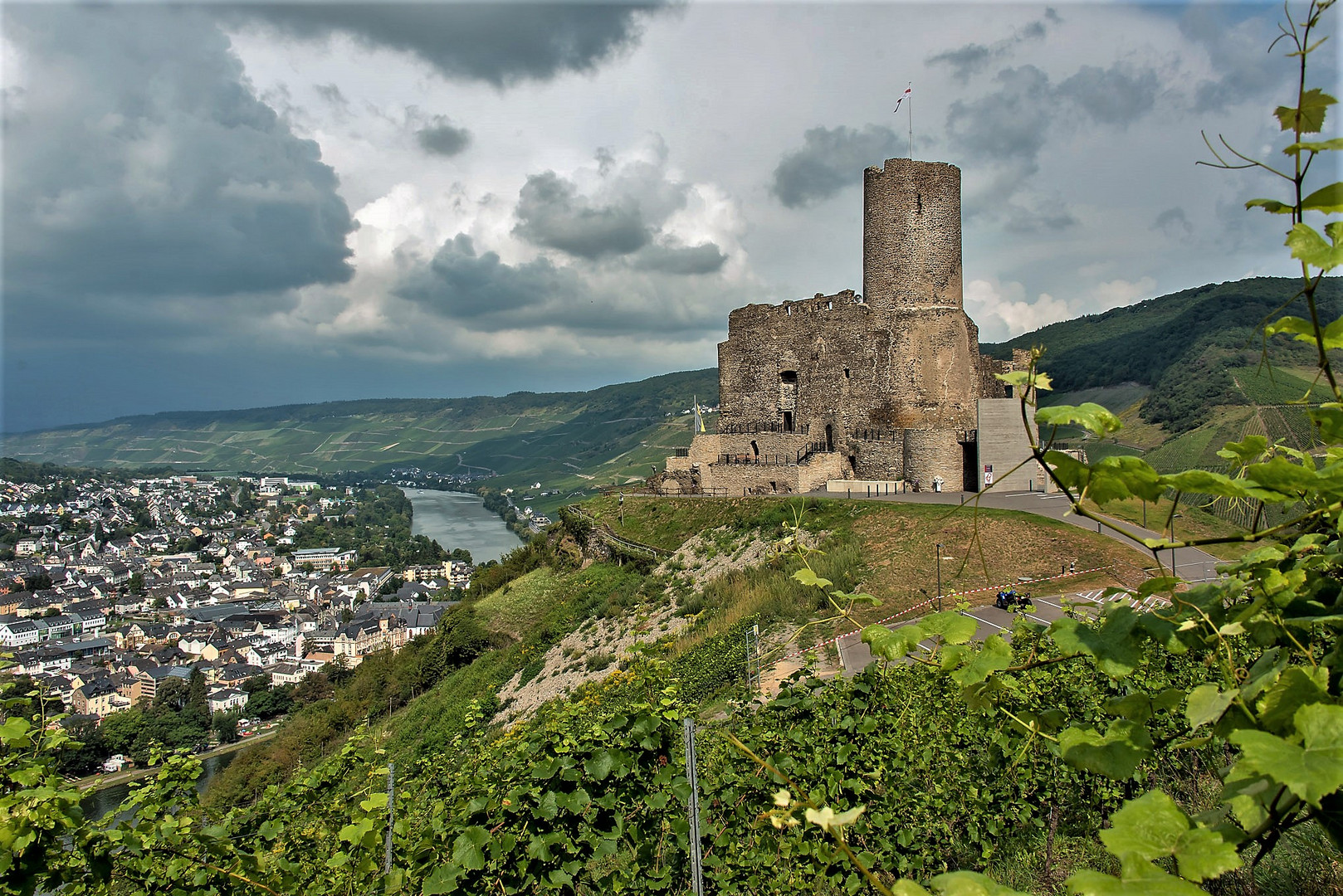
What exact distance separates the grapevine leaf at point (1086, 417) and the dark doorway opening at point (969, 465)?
76.3 feet

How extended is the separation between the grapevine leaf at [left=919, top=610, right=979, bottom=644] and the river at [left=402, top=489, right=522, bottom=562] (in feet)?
287

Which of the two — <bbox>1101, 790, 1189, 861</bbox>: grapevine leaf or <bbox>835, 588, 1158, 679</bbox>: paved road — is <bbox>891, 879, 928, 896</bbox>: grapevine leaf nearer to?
<bbox>1101, 790, 1189, 861</bbox>: grapevine leaf

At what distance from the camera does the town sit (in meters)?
53.8

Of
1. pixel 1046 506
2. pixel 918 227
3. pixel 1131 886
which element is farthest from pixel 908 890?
pixel 918 227

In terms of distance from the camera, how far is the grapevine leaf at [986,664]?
177 cm

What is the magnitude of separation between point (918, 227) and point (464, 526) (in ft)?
394

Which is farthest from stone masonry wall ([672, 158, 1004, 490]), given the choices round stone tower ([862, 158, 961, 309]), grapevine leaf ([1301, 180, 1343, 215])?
grapevine leaf ([1301, 180, 1343, 215])

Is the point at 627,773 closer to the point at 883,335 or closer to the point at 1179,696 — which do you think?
the point at 1179,696

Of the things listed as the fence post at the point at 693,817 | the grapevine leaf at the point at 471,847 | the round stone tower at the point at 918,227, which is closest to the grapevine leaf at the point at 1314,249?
the fence post at the point at 693,817

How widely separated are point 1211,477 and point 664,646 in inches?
179

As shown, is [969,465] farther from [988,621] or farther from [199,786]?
[199,786]

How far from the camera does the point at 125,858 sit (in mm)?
4008

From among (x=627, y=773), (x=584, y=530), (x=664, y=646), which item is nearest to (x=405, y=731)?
(x=584, y=530)

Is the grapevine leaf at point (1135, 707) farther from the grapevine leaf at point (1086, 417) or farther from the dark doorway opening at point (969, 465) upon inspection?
the dark doorway opening at point (969, 465)
